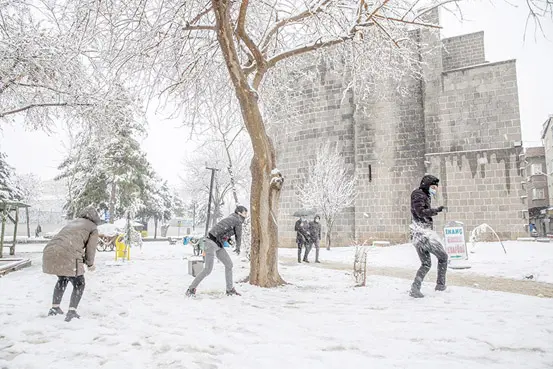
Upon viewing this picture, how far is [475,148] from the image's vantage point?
18.2 meters

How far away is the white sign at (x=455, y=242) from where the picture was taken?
10.8 metres

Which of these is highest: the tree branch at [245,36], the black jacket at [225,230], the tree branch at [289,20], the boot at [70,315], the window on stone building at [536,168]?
the window on stone building at [536,168]

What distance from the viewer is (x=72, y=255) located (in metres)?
4.70

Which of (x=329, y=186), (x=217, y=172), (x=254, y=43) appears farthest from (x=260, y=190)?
(x=217, y=172)

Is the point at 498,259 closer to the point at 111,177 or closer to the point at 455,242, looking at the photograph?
the point at 455,242

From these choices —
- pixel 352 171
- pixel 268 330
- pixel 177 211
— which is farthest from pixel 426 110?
pixel 177 211

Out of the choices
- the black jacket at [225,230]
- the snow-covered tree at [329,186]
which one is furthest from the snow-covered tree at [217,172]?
the black jacket at [225,230]

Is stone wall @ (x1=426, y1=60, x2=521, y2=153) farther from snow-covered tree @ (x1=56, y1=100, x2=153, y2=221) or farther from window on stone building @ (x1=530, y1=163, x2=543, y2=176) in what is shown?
window on stone building @ (x1=530, y1=163, x2=543, y2=176)

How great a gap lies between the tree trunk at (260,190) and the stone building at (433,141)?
12.8 meters

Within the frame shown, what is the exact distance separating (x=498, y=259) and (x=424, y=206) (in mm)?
8584

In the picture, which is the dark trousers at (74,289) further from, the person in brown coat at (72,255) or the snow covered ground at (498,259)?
the snow covered ground at (498,259)

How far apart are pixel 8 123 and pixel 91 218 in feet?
32.6

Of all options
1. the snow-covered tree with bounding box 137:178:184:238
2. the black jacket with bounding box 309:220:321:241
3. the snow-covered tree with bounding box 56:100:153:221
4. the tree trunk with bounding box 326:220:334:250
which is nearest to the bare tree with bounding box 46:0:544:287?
the black jacket with bounding box 309:220:321:241

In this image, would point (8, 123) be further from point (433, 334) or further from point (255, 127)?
point (433, 334)
